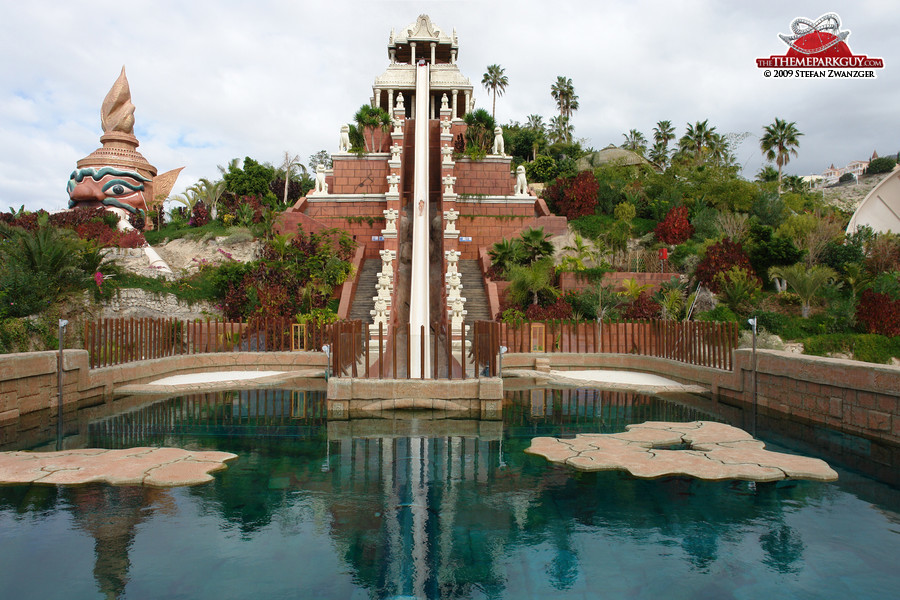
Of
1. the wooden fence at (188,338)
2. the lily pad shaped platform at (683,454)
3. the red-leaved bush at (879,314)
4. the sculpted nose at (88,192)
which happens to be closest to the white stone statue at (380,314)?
the wooden fence at (188,338)

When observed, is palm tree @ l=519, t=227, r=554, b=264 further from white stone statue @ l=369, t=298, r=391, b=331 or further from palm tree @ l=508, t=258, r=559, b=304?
white stone statue @ l=369, t=298, r=391, b=331

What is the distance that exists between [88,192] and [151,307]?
582 inches

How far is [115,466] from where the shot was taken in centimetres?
668

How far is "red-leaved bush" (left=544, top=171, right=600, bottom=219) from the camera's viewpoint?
1068 inches

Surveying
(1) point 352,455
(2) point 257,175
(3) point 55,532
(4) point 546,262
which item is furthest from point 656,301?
(2) point 257,175

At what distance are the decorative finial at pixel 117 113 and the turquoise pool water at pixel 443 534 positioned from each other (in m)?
34.2

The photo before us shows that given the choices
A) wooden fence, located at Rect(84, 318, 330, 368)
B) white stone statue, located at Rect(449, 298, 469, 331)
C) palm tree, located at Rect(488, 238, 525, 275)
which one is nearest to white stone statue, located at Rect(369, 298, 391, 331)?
wooden fence, located at Rect(84, 318, 330, 368)

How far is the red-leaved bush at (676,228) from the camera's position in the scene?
23.3 metres

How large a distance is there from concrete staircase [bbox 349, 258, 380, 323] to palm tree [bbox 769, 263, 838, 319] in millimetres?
11860

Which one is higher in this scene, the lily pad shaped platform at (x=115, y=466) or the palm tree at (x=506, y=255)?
the palm tree at (x=506, y=255)

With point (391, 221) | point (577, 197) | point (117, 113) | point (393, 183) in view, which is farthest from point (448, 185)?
point (117, 113)

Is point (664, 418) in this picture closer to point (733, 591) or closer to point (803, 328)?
point (733, 591)

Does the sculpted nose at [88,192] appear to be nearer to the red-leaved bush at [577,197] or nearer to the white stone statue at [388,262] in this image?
the white stone statue at [388,262]

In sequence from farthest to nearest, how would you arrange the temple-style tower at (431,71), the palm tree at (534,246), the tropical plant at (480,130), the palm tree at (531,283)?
the temple-style tower at (431,71), the tropical plant at (480,130), the palm tree at (534,246), the palm tree at (531,283)
